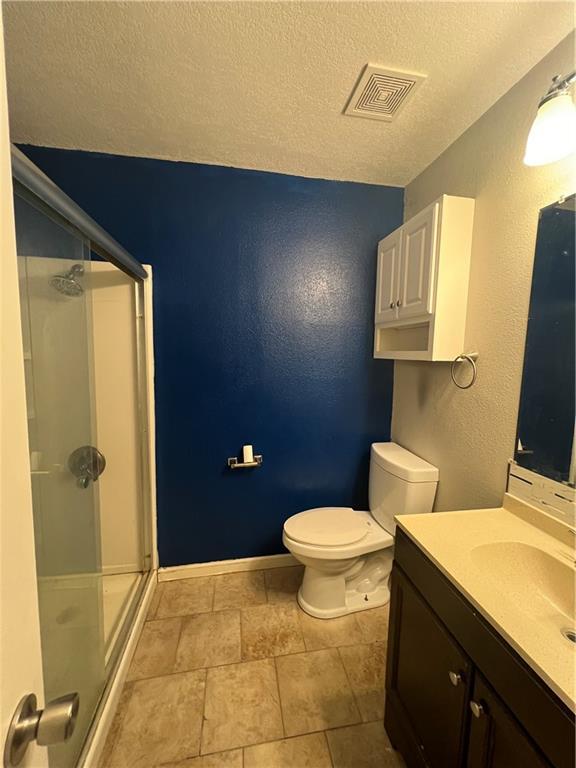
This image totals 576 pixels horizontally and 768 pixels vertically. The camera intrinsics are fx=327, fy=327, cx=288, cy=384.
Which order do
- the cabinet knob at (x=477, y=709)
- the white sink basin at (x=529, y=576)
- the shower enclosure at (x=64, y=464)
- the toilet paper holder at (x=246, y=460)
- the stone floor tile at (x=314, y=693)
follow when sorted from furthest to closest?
the toilet paper holder at (x=246, y=460), the stone floor tile at (x=314, y=693), the shower enclosure at (x=64, y=464), the white sink basin at (x=529, y=576), the cabinet knob at (x=477, y=709)

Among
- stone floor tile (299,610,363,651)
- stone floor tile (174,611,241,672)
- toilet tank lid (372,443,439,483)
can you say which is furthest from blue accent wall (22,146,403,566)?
stone floor tile (299,610,363,651)

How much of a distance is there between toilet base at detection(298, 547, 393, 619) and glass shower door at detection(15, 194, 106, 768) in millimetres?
942

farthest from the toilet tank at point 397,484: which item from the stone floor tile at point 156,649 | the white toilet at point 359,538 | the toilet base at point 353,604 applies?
the stone floor tile at point 156,649

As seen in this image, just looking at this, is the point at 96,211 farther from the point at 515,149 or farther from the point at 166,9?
the point at 515,149

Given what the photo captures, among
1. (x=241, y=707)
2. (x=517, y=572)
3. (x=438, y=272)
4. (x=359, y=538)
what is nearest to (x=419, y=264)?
(x=438, y=272)

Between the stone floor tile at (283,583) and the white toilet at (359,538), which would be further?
the stone floor tile at (283,583)

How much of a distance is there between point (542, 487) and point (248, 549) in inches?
62.9

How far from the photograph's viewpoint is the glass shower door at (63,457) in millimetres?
958

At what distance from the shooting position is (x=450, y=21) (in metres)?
0.98

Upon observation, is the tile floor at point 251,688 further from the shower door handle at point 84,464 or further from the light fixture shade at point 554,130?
the light fixture shade at point 554,130

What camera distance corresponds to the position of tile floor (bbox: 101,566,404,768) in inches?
43.9

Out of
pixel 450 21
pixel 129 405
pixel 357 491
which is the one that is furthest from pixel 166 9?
pixel 357 491

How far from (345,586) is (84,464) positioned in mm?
Answer: 1401

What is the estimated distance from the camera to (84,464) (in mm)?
1194
